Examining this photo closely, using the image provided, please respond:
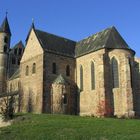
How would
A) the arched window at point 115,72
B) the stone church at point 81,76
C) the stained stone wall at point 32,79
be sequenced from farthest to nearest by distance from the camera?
the stained stone wall at point 32,79 < the arched window at point 115,72 < the stone church at point 81,76

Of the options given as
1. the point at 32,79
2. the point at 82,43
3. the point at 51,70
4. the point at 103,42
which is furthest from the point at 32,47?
the point at 103,42

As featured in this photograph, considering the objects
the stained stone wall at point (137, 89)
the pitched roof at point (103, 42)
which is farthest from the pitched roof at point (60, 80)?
the stained stone wall at point (137, 89)

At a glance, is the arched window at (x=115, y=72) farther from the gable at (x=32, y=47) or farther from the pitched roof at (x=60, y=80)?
the gable at (x=32, y=47)

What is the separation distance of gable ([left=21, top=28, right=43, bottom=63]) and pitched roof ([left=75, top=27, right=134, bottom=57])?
746 cm

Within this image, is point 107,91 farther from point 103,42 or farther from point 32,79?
point 32,79

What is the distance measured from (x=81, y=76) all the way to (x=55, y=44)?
7458 millimetres

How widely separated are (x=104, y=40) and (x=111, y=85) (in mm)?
8009

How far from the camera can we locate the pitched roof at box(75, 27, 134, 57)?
49438 millimetres

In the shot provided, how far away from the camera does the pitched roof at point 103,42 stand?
1946 inches

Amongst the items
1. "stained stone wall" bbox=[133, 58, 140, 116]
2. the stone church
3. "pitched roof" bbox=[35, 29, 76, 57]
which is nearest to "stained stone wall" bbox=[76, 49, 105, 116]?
the stone church

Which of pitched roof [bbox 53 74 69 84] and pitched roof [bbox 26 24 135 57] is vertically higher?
pitched roof [bbox 26 24 135 57]

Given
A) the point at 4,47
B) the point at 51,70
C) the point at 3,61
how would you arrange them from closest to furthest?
the point at 51,70 < the point at 3,61 < the point at 4,47

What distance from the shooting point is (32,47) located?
2115 inches

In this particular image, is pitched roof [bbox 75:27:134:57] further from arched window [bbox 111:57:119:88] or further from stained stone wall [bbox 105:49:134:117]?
arched window [bbox 111:57:119:88]
